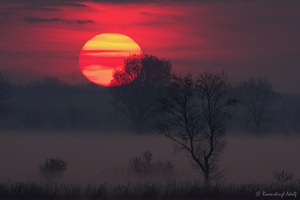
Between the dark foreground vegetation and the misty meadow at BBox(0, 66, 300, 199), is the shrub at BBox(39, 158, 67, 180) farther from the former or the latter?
the dark foreground vegetation

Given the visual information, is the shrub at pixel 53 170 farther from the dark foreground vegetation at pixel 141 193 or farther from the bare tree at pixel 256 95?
the bare tree at pixel 256 95

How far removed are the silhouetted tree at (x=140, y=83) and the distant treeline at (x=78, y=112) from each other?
3442 mm

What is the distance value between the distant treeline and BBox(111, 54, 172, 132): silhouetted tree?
3.44 m

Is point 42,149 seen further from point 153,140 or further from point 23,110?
point 23,110

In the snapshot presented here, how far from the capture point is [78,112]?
12506 centimetres

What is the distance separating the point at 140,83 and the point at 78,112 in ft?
129

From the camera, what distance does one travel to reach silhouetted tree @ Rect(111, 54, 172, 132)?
85625 millimetres

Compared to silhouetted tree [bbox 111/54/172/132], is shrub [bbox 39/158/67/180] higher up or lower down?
lower down

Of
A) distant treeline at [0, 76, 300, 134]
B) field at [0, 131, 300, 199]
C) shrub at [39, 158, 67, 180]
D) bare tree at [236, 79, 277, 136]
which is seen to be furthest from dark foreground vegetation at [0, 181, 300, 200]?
bare tree at [236, 79, 277, 136]

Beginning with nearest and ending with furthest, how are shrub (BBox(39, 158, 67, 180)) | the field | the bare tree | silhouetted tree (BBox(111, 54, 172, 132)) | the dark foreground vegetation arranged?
the dark foreground vegetation → the field → shrub (BBox(39, 158, 67, 180)) → silhouetted tree (BBox(111, 54, 172, 132)) → the bare tree

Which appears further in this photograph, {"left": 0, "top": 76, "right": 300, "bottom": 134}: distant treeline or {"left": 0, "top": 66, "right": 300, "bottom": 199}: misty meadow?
{"left": 0, "top": 76, "right": 300, "bottom": 134}: distant treeline

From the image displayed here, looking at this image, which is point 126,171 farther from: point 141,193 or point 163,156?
point 141,193

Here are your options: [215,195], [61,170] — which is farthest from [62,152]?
[215,195]

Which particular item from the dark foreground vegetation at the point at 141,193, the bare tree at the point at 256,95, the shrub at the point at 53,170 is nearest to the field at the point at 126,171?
the dark foreground vegetation at the point at 141,193
